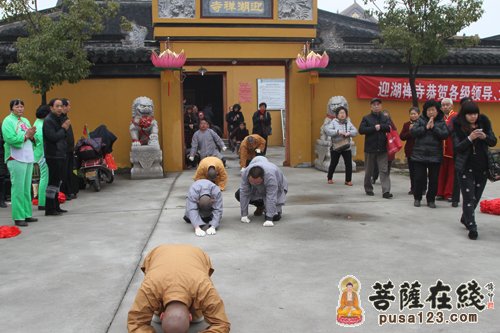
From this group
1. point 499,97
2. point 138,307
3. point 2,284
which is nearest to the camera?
point 138,307

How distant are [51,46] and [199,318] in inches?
303

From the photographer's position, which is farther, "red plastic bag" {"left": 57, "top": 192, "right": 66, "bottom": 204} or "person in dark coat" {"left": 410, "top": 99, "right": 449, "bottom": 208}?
"red plastic bag" {"left": 57, "top": 192, "right": 66, "bottom": 204}

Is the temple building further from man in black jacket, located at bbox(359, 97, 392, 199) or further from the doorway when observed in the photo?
the doorway

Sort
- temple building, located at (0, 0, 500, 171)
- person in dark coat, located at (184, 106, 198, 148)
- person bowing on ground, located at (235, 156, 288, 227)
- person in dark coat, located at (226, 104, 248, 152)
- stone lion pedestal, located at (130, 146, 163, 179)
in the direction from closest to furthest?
person bowing on ground, located at (235, 156, 288, 227) → stone lion pedestal, located at (130, 146, 163, 179) → temple building, located at (0, 0, 500, 171) → person in dark coat, located at (184, 106, 198, 148) → person in dark coat, located at (226, 104, 248, 152)

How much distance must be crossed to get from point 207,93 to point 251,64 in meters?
6.19

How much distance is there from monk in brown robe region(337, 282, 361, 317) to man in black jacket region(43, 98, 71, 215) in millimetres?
4724

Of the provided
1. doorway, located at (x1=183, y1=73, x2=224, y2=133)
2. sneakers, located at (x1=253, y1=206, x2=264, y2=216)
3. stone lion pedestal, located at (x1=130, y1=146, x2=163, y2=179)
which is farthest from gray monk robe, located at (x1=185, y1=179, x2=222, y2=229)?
doorway, located at (x1=183, y1=73, x2=224, y2=133)

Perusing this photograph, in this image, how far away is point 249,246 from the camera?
5.49m

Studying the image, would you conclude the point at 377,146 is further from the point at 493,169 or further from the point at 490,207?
the point at 493,169

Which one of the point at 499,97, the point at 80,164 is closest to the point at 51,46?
the point at 80,164

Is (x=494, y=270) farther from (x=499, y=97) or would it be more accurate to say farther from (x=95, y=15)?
(x=499, y=97)

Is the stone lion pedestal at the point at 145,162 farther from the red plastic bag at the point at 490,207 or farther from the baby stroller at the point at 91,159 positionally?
the red plastic bag at the point at 490,207

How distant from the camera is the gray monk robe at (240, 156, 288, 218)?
6.29 metres

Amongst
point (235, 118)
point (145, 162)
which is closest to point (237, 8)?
point (235, 118)
